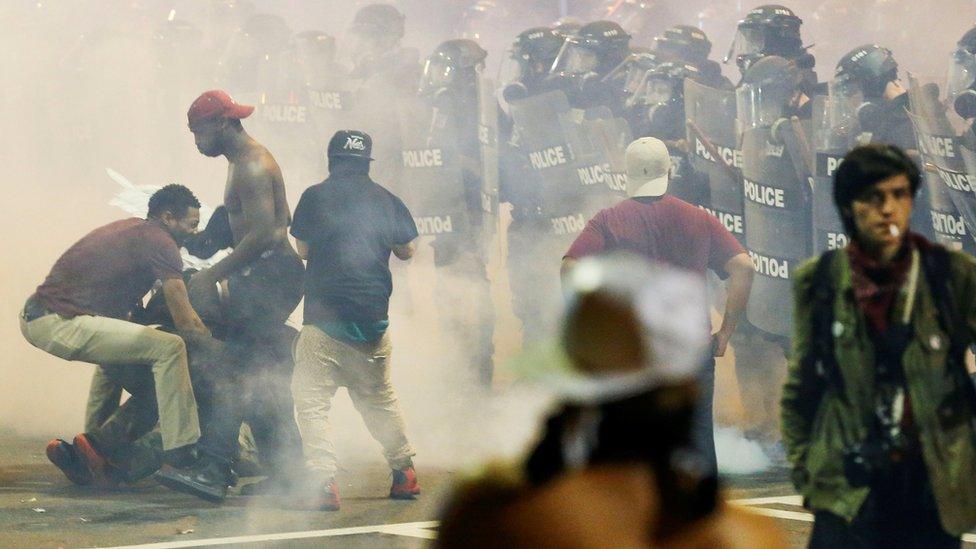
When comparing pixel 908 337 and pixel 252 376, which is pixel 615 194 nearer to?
pixel 252 376

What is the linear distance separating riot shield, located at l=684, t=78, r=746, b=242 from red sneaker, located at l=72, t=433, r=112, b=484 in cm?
349

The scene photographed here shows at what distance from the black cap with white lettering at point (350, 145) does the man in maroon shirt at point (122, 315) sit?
0.83 m

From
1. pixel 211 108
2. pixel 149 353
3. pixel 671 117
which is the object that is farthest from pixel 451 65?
pixel 149 353

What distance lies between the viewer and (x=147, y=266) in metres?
6.85

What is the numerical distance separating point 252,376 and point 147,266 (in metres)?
0.66

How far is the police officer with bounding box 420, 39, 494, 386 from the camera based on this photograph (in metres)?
9.44

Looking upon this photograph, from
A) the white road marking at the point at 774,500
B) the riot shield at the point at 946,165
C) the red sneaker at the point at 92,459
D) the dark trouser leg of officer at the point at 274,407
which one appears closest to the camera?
the white road marking at the point at 774,500

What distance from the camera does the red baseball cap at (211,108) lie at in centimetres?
695

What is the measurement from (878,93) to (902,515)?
17.3 ft

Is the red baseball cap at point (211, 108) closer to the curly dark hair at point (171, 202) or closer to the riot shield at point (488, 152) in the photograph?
the curly dark hair at point (171, 202)

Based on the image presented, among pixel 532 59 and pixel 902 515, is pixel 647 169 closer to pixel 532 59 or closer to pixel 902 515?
pixel 902 515

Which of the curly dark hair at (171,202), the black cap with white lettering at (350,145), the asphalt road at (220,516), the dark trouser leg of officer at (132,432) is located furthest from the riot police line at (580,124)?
the dark trouser leg of officer at (132,432)

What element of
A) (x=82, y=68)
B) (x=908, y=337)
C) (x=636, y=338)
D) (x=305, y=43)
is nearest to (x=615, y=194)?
(x=305, y=43)

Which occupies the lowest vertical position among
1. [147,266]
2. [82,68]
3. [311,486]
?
[311,486]
